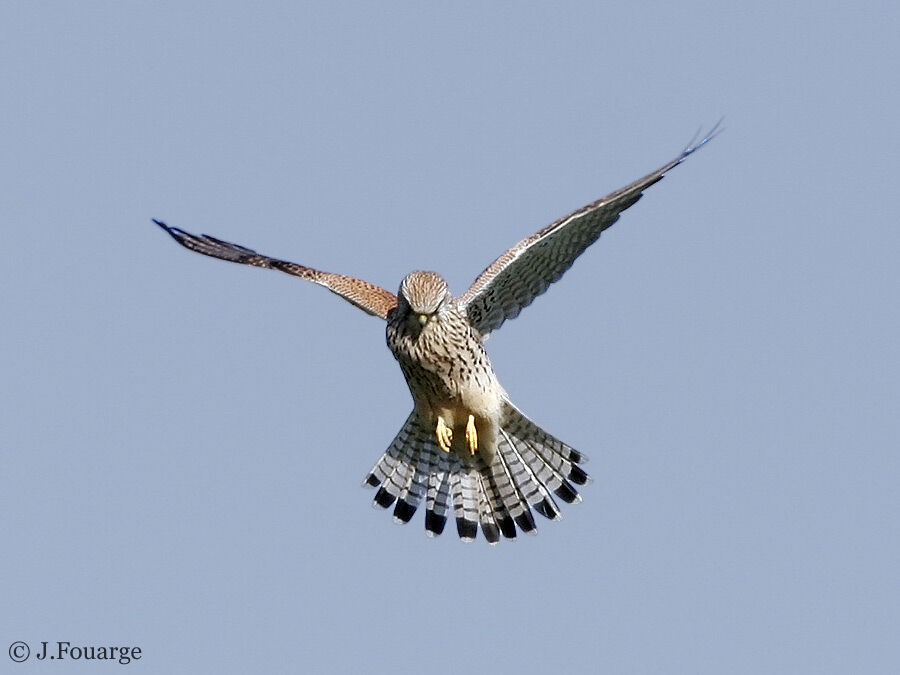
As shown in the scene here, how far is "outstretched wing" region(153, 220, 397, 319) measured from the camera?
13258 millimetres

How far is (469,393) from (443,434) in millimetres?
488

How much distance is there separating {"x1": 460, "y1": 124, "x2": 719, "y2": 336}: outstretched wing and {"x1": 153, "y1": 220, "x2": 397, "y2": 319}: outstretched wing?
77 cm

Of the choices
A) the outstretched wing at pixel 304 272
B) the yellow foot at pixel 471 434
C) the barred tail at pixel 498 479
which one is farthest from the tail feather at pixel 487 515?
the outstretched wing at pixel 304 272

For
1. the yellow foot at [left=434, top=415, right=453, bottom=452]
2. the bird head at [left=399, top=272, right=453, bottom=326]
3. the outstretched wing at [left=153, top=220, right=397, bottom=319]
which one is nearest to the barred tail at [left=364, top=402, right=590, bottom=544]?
the yellow foot at [left=434, top=415, right=453, bottom=452]

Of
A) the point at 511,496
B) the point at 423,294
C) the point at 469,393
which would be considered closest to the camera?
the point at 423,294

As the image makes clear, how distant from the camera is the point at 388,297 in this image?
13461mm

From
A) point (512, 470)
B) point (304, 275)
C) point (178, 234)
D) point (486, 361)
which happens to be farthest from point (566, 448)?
point (178, 234)

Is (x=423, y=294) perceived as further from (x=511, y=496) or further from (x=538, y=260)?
(x=511, y=496)

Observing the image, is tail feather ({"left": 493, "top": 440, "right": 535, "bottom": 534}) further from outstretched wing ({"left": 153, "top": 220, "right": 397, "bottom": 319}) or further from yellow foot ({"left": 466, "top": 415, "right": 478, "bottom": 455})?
outstretched wing ({"left": 153, "top": 220, "right": 397, "bottom": 319})

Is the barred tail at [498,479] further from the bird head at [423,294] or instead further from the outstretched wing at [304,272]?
the bird head at [423,294]

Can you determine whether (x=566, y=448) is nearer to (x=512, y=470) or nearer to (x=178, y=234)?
(x=512, y=470)

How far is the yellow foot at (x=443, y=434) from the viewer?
42.9 feet

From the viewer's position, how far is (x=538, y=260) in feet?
42.1

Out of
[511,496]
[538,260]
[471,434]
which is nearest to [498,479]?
[511,496]
